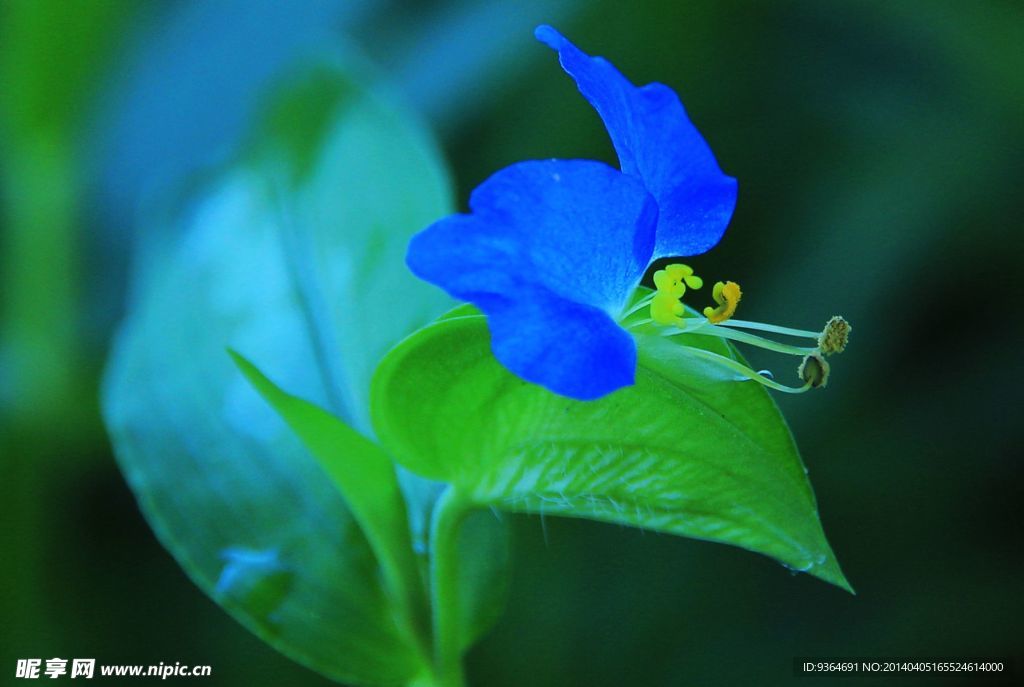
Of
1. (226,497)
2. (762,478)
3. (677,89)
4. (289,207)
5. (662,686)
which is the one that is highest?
(677,89)

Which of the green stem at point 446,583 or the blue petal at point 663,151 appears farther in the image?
the green stem at point 446,583

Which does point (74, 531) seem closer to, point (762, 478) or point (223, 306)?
point (223, 306)

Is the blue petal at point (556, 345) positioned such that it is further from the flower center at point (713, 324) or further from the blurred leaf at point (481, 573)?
the blurred leaf at point (481, 573)

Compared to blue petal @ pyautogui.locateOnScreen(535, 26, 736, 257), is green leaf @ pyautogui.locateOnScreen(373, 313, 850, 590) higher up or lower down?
lower down

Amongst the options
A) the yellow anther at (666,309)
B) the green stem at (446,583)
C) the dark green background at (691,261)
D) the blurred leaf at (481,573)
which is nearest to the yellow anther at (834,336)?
the yellow anther at (666,309)

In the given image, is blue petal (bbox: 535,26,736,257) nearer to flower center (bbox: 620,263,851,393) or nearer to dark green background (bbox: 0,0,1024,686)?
flower center (bbox: 620,263,851,393)

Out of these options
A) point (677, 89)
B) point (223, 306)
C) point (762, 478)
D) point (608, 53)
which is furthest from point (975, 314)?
point (223, 306)

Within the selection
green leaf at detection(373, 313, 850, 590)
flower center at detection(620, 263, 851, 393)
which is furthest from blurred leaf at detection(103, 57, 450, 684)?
flower center at detection(620, 263, 851, 393)
